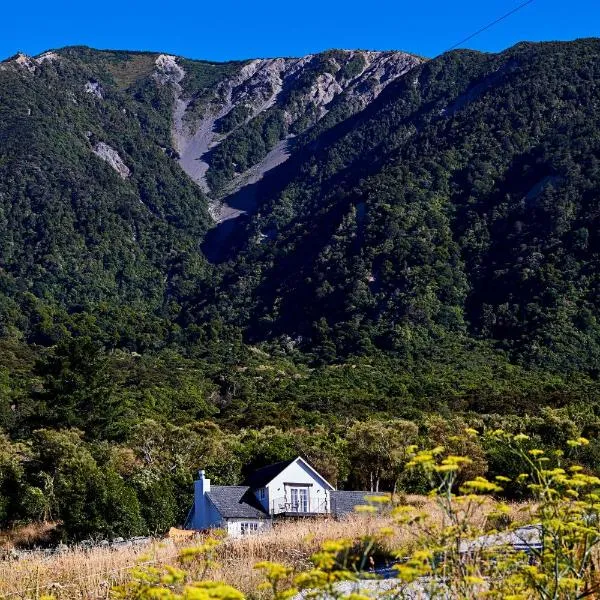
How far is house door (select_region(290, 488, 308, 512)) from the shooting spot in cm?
3500

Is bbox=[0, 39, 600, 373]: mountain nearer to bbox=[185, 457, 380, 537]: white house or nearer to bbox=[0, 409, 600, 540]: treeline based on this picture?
bbox=[0, 409, 600, 540]: treeline

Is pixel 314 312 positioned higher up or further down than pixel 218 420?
higher up

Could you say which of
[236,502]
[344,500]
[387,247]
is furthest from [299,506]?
[387,247]

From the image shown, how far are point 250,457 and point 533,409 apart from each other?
29.6 m

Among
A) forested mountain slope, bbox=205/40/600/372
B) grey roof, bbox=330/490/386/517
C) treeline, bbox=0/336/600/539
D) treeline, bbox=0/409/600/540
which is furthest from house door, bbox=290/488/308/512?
forested mountain slope, bbox=205/40/600/372

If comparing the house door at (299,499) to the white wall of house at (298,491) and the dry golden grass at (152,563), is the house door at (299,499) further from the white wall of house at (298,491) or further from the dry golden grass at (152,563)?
the dry golden grass at (152,563)

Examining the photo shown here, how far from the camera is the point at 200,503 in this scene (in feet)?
111

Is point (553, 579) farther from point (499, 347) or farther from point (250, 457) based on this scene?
point (499, 347)

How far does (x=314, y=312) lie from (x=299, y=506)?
284ft

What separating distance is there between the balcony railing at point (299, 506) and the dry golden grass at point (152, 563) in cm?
2252

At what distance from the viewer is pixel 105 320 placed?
122m

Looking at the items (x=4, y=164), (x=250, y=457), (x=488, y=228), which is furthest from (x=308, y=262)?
(x=250, y=457)

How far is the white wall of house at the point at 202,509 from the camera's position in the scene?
32906mm

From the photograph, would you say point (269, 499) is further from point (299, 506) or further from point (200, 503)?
point (200, 503)
